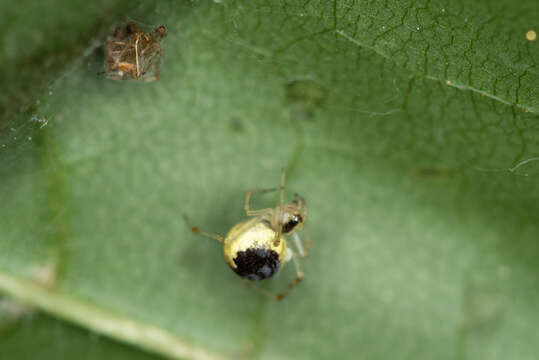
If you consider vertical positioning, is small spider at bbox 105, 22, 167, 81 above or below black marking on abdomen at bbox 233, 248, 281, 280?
above

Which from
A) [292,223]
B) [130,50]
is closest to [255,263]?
[292,223]

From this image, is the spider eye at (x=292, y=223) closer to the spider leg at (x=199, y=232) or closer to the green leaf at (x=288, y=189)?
the green leaf at (x=288, y=189)

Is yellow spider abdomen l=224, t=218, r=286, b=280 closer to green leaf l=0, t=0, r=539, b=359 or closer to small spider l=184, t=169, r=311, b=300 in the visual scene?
small spider l=184, t=169, r=311, b=300

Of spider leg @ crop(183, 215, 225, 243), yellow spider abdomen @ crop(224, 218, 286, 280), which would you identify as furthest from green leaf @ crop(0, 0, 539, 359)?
yellow spider abdomen @ crop(224, 218, 286, 280)

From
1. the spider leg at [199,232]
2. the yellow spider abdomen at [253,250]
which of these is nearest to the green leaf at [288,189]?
the spider leg at [199,232]

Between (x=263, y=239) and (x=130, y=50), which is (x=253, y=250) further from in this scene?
(x=130, y=50)

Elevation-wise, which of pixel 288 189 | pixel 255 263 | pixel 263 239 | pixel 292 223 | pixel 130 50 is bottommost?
pixel 255 263
